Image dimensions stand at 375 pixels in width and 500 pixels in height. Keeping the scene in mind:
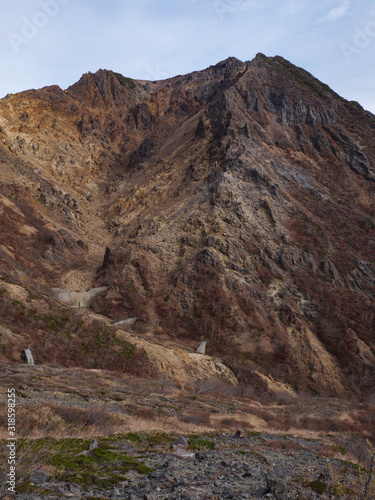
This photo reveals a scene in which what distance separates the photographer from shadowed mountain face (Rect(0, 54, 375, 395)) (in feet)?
135

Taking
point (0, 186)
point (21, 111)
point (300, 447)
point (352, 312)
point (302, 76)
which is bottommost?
point (300, 447)

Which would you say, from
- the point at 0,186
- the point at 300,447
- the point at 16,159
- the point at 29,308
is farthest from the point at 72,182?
the point at 300,447

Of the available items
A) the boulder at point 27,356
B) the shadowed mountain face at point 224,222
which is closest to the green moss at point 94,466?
the boulder at point 27,356

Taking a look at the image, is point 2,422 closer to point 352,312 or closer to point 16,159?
point 352,312

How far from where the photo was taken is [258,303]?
43938mm

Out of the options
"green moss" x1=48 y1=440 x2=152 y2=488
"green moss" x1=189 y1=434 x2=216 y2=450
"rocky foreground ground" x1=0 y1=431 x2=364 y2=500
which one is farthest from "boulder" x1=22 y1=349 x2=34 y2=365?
"green moss" x1=48 y1=440 x2=152 y2=488

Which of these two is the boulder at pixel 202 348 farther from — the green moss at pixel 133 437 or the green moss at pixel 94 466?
the green moss at pixel 94 466

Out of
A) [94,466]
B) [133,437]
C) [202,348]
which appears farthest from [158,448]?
[202,348]

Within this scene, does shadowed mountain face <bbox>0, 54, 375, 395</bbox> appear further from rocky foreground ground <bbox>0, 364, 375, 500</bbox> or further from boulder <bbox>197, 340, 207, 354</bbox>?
rocky foreground ground <bbox>0, 364, 375, 500</bbox>

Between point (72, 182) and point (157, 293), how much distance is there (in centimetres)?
5001

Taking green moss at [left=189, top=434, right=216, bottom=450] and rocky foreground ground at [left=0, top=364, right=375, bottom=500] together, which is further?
green moss at [left=189, top=434, right=216, bottom=450]

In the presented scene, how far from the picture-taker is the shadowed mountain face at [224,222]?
41.1 m

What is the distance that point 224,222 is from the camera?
2082 inches

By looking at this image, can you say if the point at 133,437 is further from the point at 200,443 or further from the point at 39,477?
the point at 39,477
